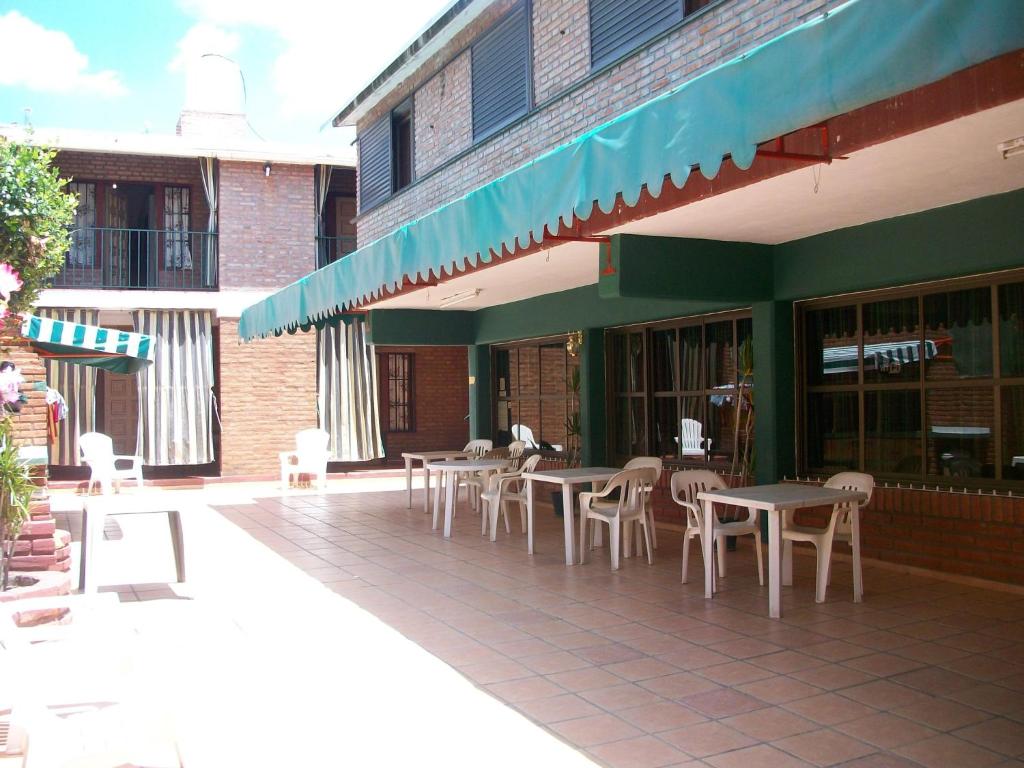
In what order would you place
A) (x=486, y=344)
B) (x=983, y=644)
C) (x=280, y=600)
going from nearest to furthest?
(x=983, y=644), (x=280, y=600), (x=486, y=344)

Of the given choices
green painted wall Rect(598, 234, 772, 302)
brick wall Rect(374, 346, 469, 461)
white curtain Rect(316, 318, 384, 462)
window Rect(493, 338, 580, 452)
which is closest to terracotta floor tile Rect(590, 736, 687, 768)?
green painted wall Rect(598, 234, 772, 302)

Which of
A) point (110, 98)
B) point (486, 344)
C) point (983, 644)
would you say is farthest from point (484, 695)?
point (110, 98)

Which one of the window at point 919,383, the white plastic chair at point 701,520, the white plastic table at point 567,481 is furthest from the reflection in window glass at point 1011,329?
the white plastic table at point 567,481

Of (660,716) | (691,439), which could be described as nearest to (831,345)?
(691,439)

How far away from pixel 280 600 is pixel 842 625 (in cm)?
376

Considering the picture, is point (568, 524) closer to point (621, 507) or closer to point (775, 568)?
point (621, 507)

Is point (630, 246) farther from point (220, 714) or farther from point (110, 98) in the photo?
point (110, 98)

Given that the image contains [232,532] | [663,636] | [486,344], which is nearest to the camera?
[663,636]

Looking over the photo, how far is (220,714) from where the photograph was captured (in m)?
4.06

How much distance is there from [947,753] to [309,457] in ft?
39.7

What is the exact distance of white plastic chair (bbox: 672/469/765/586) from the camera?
641cm

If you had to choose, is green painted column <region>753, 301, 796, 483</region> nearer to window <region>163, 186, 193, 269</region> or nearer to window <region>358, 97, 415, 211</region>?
window <region>358, 97, 415, 211</region>

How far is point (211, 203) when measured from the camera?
15914mm

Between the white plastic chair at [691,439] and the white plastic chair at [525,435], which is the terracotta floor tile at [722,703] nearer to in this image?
the white plastic chair at [691,439]
